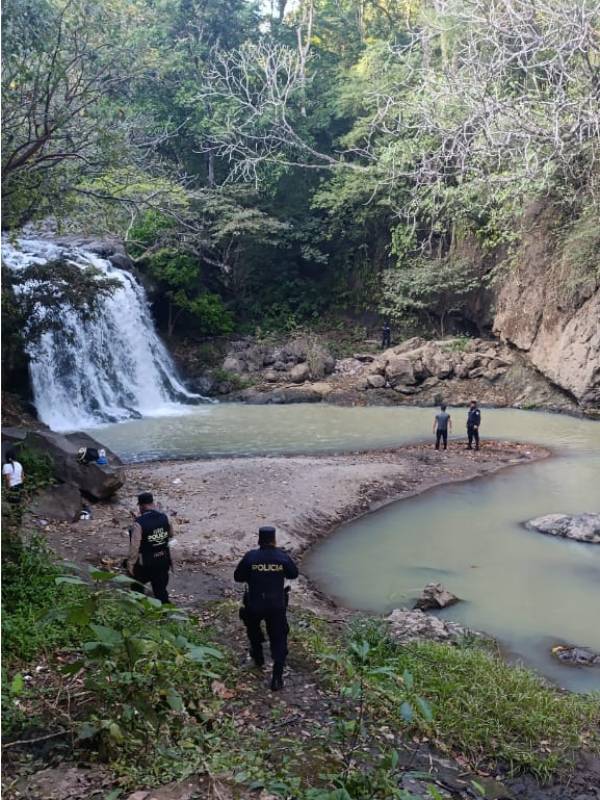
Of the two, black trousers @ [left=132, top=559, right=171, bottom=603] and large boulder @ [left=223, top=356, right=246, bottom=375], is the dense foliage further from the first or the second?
black trousers @ [left=132, top=559, right=171, bottom=603]

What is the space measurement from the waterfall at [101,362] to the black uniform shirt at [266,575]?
1518 centimetres

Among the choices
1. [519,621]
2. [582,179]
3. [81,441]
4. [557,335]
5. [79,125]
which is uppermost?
Answer: [582,179]

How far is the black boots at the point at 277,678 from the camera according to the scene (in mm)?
5984

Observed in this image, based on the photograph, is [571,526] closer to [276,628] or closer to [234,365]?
[276,628]

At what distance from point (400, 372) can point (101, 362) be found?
36.7ft

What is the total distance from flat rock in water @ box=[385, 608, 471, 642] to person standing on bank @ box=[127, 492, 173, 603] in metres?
2.85

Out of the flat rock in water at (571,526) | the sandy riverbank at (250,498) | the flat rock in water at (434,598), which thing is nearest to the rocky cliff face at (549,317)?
the sandy riverbank at (250,498)

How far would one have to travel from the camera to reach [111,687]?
4676 mm

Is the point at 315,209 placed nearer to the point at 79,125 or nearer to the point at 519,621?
the point at 79,125

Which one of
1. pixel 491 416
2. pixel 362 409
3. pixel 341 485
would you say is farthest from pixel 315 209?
pixel 341 485

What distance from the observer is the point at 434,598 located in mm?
9000

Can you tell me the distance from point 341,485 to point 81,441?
5502mm

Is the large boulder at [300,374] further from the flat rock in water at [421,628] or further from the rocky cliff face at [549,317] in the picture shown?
the flat rock in water at [421,628]

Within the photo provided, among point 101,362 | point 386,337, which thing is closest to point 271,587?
point 101,362
